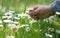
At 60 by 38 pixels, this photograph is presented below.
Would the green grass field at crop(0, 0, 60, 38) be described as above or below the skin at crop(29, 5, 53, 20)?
below

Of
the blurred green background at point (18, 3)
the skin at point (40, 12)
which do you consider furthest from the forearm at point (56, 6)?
the blurred green background at point (18, 3)

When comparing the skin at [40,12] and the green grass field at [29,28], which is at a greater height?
the skin at [40,12]

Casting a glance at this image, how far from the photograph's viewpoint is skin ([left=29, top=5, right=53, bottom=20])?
1842mm

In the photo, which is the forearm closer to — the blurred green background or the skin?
the skin

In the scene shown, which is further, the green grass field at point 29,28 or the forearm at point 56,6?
the forearm at point 56,6

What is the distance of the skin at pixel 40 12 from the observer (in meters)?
1.84

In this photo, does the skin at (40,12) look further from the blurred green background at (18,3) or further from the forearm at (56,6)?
the blurred green background at (18,3)

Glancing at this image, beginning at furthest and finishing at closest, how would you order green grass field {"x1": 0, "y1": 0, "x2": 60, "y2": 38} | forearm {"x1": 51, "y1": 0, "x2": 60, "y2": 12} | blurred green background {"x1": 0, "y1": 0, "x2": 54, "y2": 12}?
1. blurred green background {"x1": 0, "y1": 0, "x2": 54, "y2": 12}
2. forearm {"x1": 51, "y1": 0, "x2": 60, "y2": 12}
3. green grass field {"x1": 0, "y1": 0, "x2": 60, "y2": 38}

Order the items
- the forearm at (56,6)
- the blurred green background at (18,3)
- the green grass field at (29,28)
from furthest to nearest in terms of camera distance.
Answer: the blurred green background at (18,3), the forearm at (56,6), the green grass field at (29,28)

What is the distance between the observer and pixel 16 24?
6.10 ft

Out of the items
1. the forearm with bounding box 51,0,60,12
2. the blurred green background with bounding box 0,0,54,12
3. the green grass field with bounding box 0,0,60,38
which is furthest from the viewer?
the blurred green background with bounding box 0,0,54,12

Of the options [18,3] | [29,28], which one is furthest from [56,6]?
[18,3]

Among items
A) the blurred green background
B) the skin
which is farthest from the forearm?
the blurred green background

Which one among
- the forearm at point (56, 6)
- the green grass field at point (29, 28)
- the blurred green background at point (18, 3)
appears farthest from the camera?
the blurred green background at point (18, 3)
